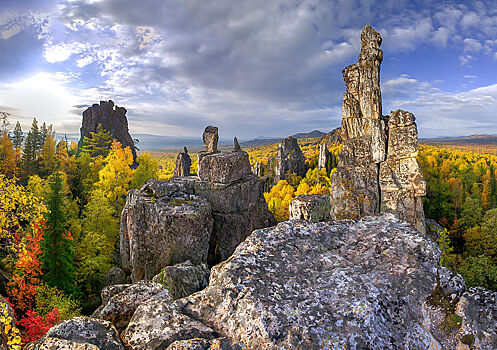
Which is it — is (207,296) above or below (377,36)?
→ below

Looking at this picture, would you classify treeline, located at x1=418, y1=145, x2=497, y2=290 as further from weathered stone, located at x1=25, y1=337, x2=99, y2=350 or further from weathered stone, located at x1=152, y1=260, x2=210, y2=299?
weathered stone, located at x1=25, y1=337, x2=99, y2=350

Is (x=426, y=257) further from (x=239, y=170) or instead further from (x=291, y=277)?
(x=239, y=170)

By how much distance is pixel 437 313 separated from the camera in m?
4.05

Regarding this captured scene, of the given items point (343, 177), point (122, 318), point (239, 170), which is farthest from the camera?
point (343, 177)

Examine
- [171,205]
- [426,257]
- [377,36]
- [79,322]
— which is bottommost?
[171,205]

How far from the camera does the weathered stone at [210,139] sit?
33062 millimetres

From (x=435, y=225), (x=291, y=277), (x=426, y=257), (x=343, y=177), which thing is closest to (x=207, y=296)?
(x=291, y=277)

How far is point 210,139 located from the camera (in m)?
33.1

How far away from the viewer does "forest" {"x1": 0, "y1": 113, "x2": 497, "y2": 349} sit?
17484 millimetres

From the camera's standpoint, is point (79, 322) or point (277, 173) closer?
point (79, 322)

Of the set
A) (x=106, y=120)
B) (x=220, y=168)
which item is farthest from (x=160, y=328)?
(x=106, y=120)

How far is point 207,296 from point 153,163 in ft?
151

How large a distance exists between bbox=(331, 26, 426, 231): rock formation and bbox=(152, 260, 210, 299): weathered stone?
1936cm

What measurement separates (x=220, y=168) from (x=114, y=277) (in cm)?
1465
